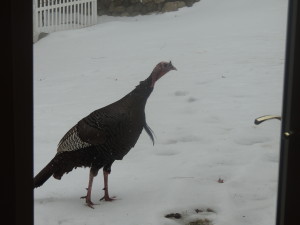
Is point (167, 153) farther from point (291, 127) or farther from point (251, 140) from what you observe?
point (291, 127)

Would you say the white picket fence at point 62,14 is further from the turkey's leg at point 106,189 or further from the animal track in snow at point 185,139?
the turkey's leg at point 106,189

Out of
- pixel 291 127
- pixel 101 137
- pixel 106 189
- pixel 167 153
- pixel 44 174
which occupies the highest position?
pixel 291 127

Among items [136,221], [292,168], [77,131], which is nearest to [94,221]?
[136,221]

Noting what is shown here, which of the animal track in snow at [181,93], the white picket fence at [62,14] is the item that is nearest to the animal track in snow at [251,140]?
the animal track in snow at [181,93]

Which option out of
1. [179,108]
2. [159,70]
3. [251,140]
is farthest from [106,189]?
[179,108]

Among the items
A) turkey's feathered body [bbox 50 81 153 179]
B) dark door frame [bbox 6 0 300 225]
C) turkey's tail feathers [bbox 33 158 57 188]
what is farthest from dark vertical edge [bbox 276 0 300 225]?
turkey's tail feathers [bbox 33 158 57 188]

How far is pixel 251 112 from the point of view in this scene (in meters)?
3.92

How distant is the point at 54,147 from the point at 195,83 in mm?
1541

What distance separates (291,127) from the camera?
1.18m
